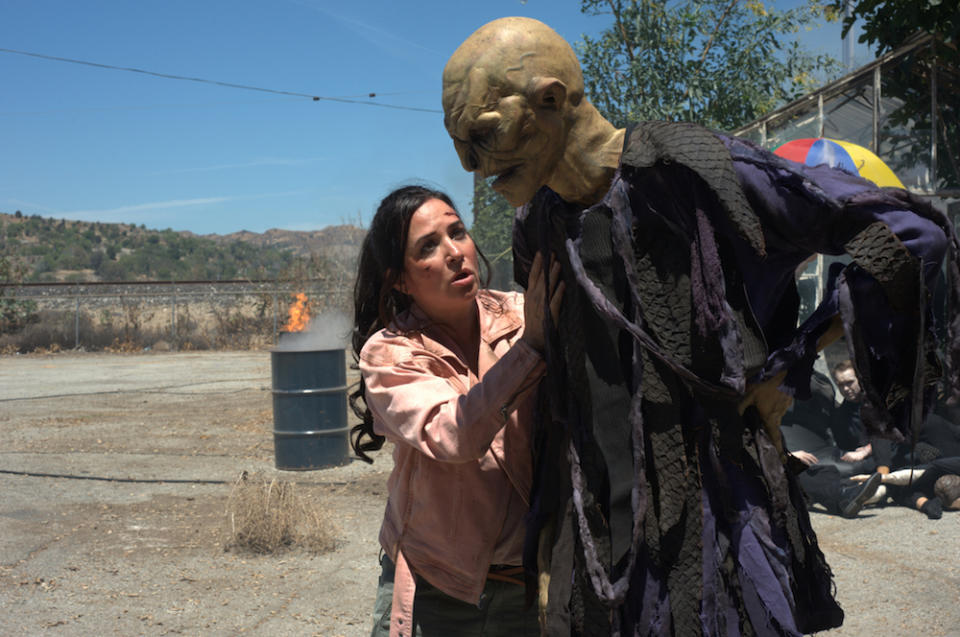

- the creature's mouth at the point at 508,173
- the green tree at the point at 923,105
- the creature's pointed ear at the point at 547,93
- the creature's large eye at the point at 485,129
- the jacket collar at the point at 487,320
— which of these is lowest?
the jacket collar at the point at 487,320

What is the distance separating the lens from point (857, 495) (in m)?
6.20

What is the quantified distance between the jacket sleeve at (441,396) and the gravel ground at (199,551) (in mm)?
2984

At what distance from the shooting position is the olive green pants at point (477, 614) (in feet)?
7.02

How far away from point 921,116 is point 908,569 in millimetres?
4920

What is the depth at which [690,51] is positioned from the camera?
1223 cm

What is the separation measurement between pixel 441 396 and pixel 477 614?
24.3 inches

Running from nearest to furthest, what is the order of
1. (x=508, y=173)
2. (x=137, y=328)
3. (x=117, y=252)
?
(x=508, y=173) → (x=137, y=328) → (x=117, y=252)

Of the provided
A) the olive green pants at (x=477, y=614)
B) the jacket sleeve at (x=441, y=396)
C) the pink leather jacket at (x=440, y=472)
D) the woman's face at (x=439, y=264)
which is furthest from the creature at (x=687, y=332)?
the woman's face at (x=439, y=264)

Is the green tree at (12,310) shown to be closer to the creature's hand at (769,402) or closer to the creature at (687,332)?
the creature at (687,332)

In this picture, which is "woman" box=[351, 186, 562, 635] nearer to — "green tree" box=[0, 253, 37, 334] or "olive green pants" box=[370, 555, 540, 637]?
"olive green pants" box=[370, 555, 540, 637]

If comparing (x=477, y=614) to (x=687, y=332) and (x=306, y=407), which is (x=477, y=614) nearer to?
(x=687, y=332)

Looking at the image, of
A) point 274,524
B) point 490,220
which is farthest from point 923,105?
point 490,220

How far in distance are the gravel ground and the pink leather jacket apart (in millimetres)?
2766

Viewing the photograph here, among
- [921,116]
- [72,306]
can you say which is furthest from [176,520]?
[72,306]
